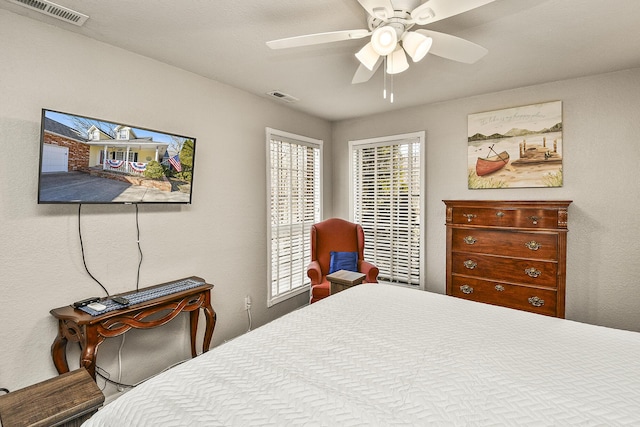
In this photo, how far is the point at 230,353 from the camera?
1.32 meters

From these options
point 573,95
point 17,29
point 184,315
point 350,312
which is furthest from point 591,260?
point 17,29

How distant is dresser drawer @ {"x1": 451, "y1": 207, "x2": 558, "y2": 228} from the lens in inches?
112

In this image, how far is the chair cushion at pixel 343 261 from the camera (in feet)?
11.9

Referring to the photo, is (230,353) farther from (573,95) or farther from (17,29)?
(573,95)

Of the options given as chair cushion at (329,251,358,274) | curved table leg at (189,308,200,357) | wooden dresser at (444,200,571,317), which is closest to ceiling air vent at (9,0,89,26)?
curved table leg at (189,308,200,357)

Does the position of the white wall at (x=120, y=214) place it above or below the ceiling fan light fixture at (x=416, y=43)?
below

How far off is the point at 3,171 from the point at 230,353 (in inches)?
70.1

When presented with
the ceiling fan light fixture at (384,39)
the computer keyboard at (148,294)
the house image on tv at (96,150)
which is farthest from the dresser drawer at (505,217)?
the house image on tv at (96,150)

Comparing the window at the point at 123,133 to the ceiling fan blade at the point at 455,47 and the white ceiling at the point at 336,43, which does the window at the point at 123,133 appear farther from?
the ceiling fan blade at the point at 455,47

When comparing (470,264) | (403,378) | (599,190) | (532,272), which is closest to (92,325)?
(403,378)

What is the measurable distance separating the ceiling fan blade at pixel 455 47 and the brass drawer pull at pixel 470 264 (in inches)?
82.8

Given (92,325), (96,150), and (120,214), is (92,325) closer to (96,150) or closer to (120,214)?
(120,214)

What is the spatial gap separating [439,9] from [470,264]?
2.57 m

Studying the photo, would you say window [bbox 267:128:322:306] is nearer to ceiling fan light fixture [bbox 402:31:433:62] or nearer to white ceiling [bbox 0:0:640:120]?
white ceiling [bbox 0:0:640:120]
